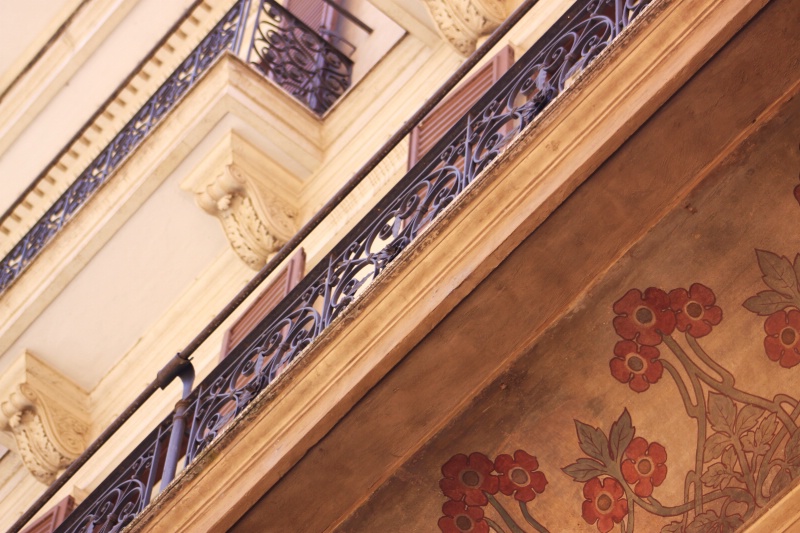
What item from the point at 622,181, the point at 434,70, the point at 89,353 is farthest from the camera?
the point at 89,353

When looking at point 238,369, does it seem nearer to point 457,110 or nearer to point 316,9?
point 457,110

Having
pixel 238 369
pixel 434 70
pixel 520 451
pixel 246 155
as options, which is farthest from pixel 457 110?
pixel 520 451

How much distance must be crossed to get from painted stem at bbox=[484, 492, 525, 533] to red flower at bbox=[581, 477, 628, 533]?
0.84 ft

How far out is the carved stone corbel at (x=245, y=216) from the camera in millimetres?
9680

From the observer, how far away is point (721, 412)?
18.5ft

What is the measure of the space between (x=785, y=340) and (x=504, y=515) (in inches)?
47.9

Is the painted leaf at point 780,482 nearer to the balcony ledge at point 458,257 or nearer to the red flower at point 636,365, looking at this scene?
the red flower at point 636,365

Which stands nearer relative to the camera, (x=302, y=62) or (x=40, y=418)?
(x=40, y=418)

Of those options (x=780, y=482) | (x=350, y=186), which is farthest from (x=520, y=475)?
(x=350, y=186)

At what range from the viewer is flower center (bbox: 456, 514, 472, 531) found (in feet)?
19.2

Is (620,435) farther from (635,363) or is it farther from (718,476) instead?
(718,476)

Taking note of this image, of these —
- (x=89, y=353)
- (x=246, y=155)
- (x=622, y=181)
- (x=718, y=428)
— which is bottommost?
(x=89, y=353)

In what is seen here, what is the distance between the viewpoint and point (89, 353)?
35.3 feet

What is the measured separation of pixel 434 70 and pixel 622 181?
4.43 metres
